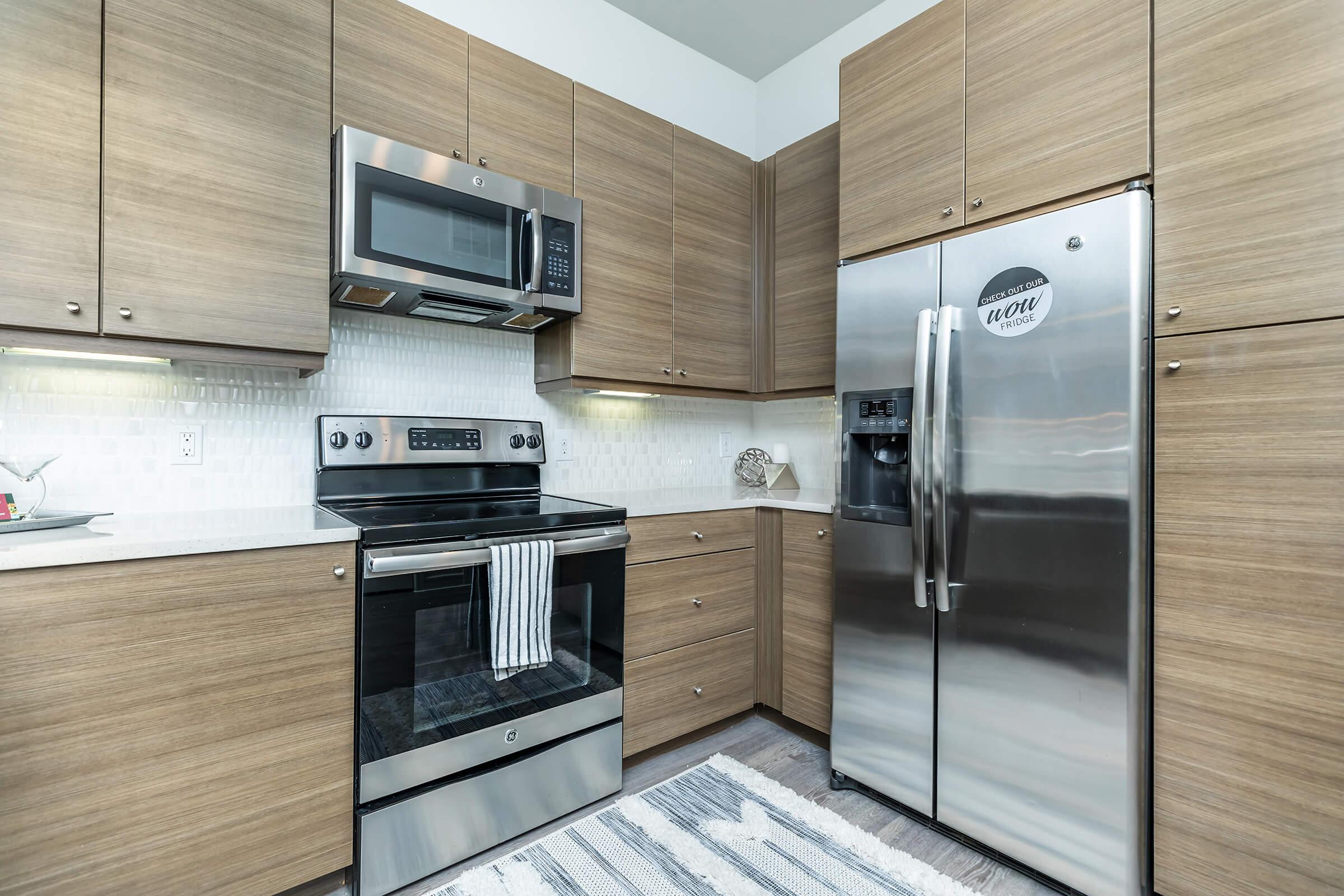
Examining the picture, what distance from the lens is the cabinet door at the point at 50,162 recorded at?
4.23 ft

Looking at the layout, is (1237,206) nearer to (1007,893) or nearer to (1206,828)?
Result: (1206,828)

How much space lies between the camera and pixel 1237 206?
1.34 m

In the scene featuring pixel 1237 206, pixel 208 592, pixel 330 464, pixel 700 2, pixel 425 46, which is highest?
pixel 700 2

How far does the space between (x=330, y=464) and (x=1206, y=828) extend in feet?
7.99

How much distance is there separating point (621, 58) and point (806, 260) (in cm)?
125

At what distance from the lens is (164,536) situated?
1.33 meters

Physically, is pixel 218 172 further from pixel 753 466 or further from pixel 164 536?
pixel 753 466

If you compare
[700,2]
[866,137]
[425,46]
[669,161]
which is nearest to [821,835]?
[866,137]

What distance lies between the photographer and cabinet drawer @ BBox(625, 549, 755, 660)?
6.99 feet

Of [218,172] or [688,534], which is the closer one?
[218,172]

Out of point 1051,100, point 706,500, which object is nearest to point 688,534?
point 706,500

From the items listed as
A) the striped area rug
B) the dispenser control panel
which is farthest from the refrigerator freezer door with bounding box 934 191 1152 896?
the striped area rug

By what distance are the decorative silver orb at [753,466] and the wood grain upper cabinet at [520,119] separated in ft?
4.71

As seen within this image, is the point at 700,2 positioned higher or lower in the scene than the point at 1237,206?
higher
